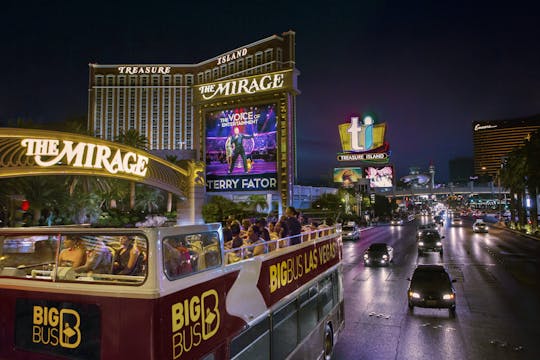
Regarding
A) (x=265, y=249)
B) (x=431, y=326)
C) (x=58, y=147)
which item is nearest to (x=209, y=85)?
(x=58, y=147)

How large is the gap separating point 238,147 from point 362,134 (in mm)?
51181

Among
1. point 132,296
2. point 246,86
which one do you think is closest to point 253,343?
point 132,296

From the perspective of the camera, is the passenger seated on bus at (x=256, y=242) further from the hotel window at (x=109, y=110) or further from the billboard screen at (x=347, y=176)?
the hotel window at (x=109, y=110)

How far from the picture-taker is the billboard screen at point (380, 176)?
331 feet

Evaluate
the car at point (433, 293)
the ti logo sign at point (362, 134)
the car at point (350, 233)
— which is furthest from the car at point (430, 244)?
the ti logo sign at point (362, 134)

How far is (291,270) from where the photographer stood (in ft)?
23.0

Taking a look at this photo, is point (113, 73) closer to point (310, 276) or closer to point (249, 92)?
point (249, 92)

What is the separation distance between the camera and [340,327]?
10.5 m

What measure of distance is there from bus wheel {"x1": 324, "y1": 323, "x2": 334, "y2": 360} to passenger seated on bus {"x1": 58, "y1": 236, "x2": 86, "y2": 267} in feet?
19.9

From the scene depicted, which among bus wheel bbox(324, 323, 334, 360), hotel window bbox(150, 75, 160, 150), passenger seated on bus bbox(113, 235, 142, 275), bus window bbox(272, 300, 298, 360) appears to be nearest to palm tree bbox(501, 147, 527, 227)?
bus wheel bbox(324, 323, 334, 360)

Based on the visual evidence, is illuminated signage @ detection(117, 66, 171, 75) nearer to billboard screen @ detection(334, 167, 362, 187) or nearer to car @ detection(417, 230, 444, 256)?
billboard screen @ detection(334, 167, 362, 187)

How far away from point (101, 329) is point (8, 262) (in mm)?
2320

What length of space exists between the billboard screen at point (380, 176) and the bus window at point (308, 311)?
9630cm

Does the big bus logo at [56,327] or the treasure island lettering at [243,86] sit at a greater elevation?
the treasure island lettering at [243,86]
